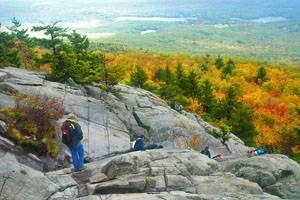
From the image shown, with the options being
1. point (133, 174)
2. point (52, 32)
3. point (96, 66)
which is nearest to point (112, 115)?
point (96, 66)

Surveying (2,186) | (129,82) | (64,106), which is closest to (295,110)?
(129,82)

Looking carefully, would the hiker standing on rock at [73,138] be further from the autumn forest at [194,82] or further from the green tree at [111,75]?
the green tree at [111,75]

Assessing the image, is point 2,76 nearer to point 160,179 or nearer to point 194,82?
point 160,179

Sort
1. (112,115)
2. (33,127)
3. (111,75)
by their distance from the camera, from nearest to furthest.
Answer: (33,127) → (112,115) → (111,75)

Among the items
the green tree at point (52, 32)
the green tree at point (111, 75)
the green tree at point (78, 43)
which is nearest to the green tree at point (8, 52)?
the green tree at point (52, 32)

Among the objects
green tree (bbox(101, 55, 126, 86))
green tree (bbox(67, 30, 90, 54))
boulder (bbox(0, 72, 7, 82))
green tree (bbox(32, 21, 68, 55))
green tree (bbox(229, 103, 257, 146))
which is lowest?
green tree (bbox(229, 103, 257, 146))

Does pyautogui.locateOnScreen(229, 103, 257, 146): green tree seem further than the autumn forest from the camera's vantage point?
Yes

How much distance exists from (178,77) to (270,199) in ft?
111

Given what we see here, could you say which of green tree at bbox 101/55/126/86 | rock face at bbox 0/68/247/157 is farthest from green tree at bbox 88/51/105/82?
rock face at bbox 0/68/247/157

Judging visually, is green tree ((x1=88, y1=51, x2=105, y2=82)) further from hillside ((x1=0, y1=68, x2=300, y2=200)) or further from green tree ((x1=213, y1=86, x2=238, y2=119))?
green tree ((x1=213, y1=86, x2=238, y2=119))

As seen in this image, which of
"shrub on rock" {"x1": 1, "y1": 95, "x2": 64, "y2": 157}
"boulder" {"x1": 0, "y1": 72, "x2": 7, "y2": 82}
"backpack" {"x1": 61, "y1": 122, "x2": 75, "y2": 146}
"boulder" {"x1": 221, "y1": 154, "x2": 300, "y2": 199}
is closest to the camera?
"boulder" {"x1": 221, "y1": 154, "x2": 300, "y2": 199}

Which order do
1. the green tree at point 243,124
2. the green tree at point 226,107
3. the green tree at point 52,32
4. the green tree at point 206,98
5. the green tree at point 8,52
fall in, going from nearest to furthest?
the green tree at point 52,32 < the green tree at point 8,52 < the green tree at point 243,124 < the green tree at point 226,107 < the green tree at point 206,98

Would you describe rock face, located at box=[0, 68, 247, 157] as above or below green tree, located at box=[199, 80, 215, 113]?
above

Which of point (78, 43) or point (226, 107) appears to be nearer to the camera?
point (78, 43)
